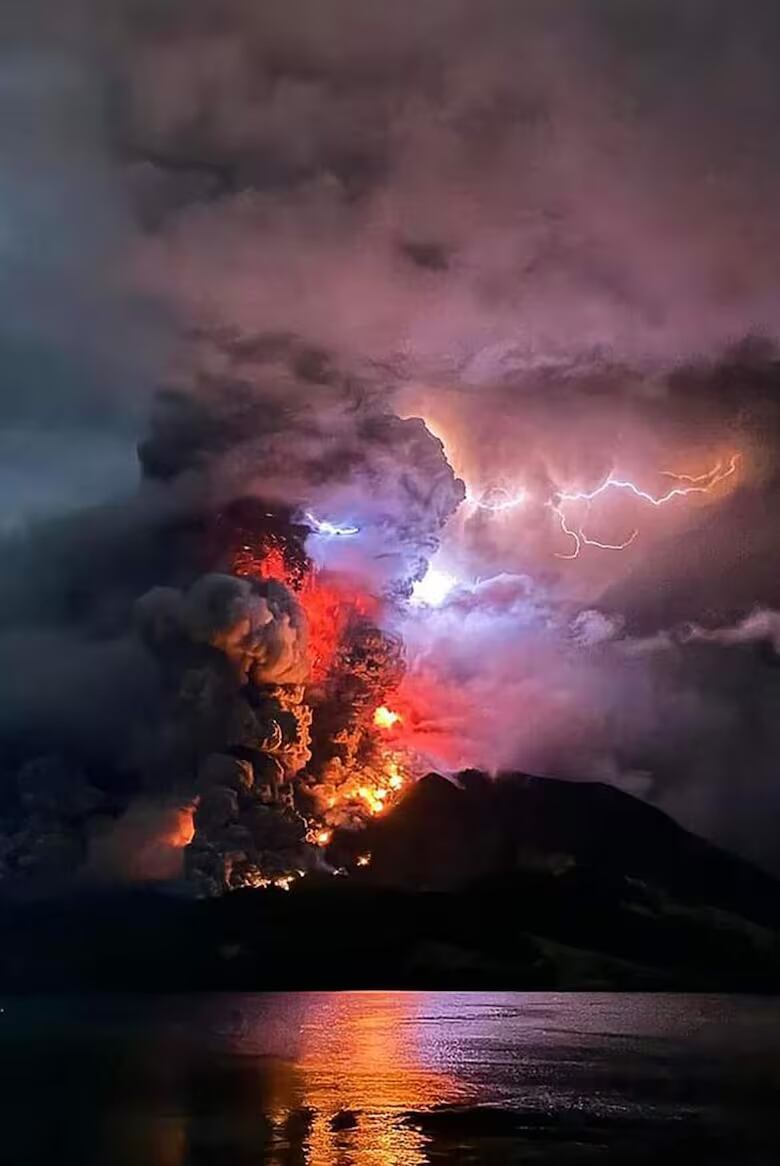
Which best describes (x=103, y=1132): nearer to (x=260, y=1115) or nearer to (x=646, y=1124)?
(x=260, y=1115)

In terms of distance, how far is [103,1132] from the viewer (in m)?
102

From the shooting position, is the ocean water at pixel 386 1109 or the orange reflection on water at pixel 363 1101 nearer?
the orange reflection on water at pixel 363 1101

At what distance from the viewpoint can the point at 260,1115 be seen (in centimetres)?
10900

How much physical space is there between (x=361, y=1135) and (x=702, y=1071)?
75320mm

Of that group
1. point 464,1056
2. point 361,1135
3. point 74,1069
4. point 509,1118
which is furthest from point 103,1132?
point 464,1056

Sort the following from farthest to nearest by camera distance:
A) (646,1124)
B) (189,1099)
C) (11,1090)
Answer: (11,1090)
(189,1099)
(646,1124)

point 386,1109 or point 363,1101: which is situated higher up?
point 363,1101

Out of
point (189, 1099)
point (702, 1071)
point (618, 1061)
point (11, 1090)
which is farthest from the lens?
point (618, 1061)

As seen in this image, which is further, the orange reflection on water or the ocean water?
the ocean water

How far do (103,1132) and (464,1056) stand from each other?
3883 inches

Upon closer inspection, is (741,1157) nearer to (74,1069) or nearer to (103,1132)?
(103,1132)

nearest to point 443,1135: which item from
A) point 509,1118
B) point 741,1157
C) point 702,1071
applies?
point 509,1118

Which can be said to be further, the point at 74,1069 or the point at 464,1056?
the point at 464,1056

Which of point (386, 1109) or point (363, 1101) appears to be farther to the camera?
point (363, 1101)
